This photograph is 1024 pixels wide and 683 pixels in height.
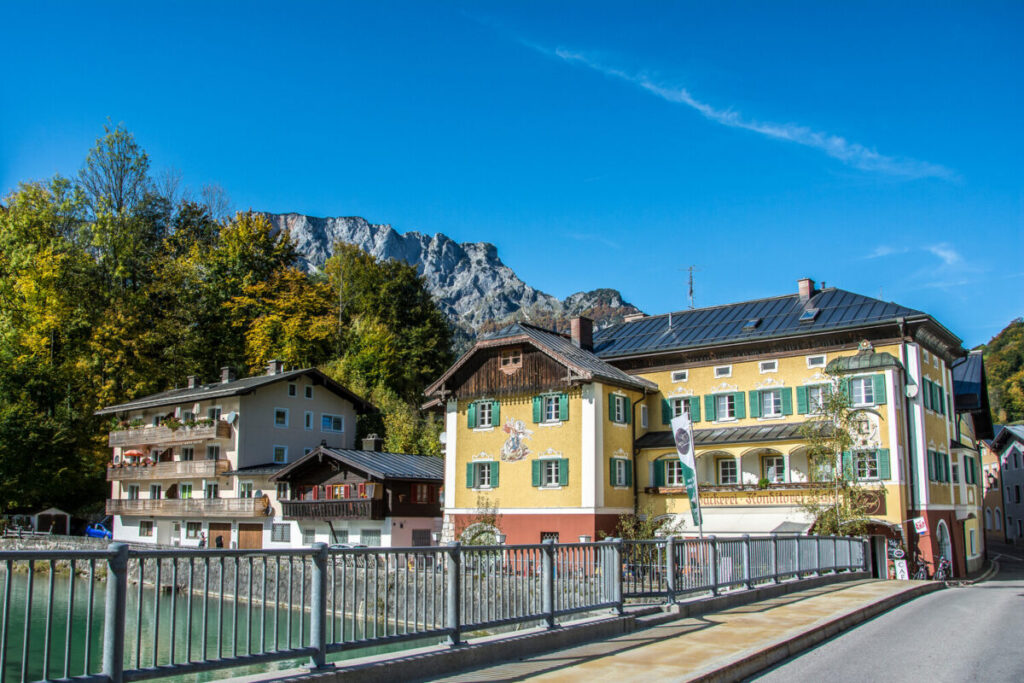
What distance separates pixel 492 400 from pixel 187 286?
35.7 metres

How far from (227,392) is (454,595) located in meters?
44.4

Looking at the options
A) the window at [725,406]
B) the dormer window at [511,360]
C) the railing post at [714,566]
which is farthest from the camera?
the dormer window at [511,360]

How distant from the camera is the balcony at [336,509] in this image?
42781 millimetres

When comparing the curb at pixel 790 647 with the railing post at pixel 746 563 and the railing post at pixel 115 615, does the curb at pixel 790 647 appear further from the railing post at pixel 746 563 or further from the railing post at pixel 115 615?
the railing post at pixel 115 615

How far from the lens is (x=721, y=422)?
40.6 m

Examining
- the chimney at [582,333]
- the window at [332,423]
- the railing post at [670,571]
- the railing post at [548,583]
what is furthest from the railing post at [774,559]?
the window at [332,423]

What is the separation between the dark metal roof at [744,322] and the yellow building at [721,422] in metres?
0.13

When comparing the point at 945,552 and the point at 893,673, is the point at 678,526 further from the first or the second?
the point at 893,673

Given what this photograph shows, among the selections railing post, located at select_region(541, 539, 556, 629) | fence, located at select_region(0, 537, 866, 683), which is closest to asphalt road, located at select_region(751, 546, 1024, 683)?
railing post, located at select_region(541, 539, 556, 629)

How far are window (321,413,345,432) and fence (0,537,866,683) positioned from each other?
147 ft

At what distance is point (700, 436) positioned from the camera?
1585 inches

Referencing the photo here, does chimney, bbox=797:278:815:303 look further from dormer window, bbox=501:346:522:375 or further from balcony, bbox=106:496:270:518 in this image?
balcony, bbox=106:496:270:518

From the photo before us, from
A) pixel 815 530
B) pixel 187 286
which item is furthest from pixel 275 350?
pixel 815 530

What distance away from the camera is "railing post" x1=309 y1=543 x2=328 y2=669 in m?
8.13
